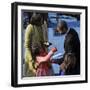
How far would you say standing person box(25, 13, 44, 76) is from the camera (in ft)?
5.87

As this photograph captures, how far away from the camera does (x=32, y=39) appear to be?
1803 millimetres

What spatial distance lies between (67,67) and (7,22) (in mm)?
517

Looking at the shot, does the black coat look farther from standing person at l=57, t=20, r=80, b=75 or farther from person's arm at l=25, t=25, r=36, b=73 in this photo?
person's arm at l=25, t=25, r=36, b=73

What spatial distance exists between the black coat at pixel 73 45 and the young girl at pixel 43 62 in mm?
119

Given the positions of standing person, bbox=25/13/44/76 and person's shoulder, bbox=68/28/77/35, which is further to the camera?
person's shoulder, bbox=68/28/77/35

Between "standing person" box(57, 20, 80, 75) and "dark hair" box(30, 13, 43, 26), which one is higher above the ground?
"dark hair" box(30, 13, 43, 26)

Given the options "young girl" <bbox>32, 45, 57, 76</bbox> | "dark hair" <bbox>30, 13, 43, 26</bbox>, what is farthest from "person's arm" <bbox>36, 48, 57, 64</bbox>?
"dark hair" <bbox>30, 13, 43, 26</bbox>

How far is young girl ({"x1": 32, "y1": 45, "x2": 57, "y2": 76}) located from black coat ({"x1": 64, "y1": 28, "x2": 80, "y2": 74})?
119 millimetres

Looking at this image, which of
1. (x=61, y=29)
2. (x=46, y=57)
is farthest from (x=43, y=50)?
(x=61, y=29)

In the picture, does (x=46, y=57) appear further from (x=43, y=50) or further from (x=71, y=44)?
(x=71, y=44)

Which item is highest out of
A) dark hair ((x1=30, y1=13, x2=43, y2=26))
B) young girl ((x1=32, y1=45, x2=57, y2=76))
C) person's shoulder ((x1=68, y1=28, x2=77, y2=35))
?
dark hair ((x1=30, y1=13, x2=43, y2=26))

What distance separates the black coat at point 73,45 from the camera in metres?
1.90

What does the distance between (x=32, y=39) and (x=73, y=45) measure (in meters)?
0.31

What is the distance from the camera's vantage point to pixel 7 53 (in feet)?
5.76
